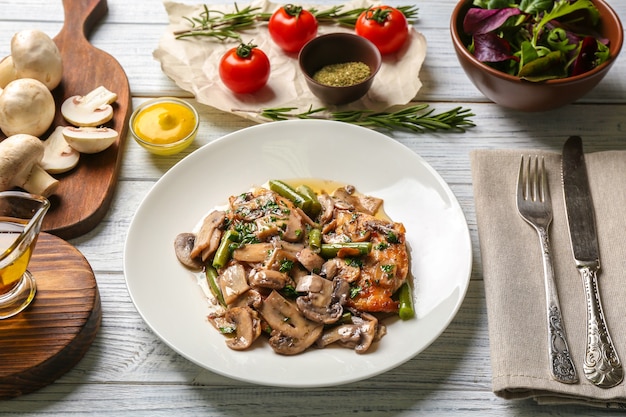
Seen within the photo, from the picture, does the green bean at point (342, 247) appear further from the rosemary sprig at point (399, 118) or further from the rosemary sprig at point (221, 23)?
the rosemary sprig at point (221, 23)

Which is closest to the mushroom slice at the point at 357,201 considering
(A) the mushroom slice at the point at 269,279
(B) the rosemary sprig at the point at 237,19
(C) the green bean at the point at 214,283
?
(A) the mushroom slice at the point at 269,279

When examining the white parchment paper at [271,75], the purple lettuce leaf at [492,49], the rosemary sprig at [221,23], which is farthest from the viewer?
the rosemary sprig at [221,23]

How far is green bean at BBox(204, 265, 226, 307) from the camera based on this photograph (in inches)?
121

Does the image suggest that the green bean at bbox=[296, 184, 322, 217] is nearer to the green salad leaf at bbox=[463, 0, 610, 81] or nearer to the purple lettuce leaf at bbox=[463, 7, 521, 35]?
the green salad leaf at bbox=[463, 0, 610, 81]

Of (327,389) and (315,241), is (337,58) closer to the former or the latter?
(315,241)

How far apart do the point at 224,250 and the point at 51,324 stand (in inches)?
32.5

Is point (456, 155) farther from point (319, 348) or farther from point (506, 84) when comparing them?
point (319, 348)

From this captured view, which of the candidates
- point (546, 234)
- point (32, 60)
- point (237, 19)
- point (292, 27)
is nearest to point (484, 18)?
point (292, 27)

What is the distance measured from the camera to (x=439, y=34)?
4609mm

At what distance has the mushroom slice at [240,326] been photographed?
2836 millimetres

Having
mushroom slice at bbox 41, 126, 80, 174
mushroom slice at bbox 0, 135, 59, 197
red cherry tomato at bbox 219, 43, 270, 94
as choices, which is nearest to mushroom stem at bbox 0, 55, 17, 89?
mushroom slice at bbox 41, 126, 80, 174

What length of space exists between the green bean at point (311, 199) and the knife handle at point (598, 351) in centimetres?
134

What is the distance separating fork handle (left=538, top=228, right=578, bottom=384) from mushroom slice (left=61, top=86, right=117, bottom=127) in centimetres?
255

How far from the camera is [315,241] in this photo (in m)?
3.17
